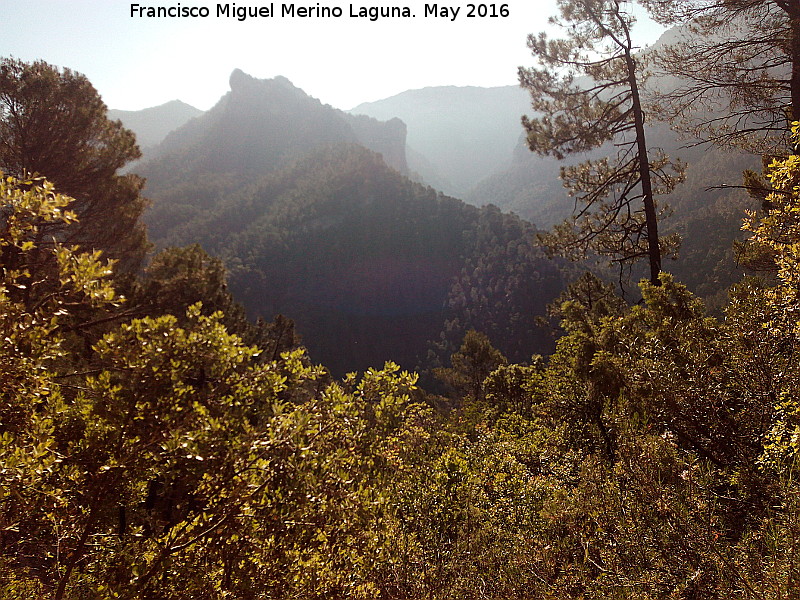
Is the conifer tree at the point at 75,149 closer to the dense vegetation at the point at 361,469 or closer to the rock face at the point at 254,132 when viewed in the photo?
the dense vegetation at the point at 361,469

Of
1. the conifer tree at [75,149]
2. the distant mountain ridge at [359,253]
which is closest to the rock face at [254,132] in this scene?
the distant mountain ridge at [359,253]

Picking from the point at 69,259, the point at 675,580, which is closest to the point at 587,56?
the point at 675,580

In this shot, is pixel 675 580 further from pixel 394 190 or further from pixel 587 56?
pixel 394 190

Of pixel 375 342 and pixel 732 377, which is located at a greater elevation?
pixel 732 377

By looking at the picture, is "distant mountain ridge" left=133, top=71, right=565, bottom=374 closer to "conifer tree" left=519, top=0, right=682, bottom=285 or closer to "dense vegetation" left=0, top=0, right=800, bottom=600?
"conifer tree" left=519, top=0, right=682, bottom=285

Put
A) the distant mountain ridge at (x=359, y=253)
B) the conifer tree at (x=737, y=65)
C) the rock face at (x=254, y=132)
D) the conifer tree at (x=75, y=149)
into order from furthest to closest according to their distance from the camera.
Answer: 1. the rock face at (x=254, y=132)
2. the distant mountain ridge at (x=359, y=253)
3. the conifer tree at (x=75, y=149)
4. the conifer tree at (x=737, y=65)

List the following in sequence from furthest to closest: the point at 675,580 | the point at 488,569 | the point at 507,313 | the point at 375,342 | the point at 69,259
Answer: the point at 375,342 → the point at 507,313 → the point at 488,569 → the point at 675,580 → the point at 69,259

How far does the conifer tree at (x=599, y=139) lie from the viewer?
8.17 m

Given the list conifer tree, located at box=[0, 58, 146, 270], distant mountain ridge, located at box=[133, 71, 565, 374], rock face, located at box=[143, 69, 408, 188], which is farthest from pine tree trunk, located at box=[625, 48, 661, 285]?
rock face, located at box=[143, 69, 408, 188]

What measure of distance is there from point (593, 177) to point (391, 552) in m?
8.38

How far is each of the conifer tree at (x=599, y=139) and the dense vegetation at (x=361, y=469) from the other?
2.49 metres

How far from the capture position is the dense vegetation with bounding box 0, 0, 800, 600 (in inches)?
90.3

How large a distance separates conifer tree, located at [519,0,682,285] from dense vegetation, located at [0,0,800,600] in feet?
8.17

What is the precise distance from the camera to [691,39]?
23.4ft
